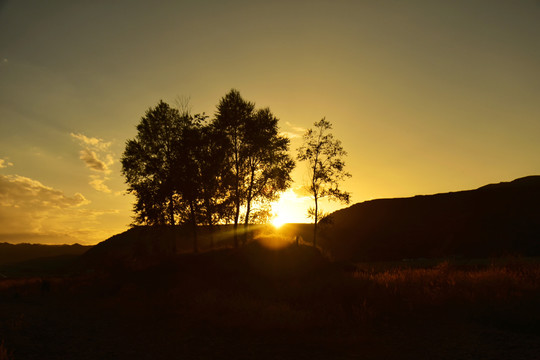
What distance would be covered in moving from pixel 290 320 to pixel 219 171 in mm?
18894

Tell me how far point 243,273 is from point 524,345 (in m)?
12.4

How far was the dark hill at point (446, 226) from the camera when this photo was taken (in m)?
27.2

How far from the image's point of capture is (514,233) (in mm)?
26984

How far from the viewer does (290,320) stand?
10023mm

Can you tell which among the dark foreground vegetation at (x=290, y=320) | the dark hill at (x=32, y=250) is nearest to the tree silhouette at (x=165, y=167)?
the dark foreground vegetation at (x=290, y=320)

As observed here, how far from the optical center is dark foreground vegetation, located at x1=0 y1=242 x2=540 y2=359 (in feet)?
26.7

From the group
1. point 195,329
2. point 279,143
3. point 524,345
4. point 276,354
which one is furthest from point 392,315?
point 279,143

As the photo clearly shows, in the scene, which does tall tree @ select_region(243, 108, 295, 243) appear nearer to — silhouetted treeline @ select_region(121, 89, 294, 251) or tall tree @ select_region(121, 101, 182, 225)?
silhouetted treeline @ select_region(121, 89, 294, 251)

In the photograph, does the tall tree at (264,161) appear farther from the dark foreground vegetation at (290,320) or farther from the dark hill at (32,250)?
the dark hill at (32,250)

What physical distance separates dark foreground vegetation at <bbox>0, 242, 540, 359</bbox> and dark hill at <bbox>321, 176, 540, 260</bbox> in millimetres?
14071

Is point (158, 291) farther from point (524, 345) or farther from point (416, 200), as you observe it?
point (416, 200)

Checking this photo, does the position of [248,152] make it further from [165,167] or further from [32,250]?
[32,250]

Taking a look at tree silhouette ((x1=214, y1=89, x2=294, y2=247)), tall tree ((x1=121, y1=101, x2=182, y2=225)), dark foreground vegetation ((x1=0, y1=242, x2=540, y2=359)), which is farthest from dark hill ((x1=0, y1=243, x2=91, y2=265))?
dark foreground vegetation ((x1=0, y1=242, x2=540, y2=359))

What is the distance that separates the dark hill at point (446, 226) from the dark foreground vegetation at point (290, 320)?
554 inches
